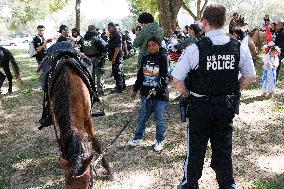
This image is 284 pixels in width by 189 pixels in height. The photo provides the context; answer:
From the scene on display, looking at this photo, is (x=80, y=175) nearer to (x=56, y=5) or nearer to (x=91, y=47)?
(x=91, y=47)

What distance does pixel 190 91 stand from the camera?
3.97m

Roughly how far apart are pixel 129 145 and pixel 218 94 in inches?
138

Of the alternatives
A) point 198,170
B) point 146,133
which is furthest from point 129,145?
point 198,170

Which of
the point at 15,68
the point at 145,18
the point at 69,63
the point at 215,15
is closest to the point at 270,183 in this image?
the point at 215,15

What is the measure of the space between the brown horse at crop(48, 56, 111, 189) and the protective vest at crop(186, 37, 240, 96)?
1325 millimetres

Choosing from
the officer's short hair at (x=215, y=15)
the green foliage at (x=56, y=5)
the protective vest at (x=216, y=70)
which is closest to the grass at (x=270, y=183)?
the protective vest at (x=216, y=70)

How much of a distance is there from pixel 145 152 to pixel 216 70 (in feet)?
10.8

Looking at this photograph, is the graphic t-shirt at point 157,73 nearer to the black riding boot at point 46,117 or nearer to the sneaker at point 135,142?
the sneaker at point 135,142

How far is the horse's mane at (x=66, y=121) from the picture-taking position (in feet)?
10.2

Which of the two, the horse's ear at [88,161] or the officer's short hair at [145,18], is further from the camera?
the officer's short hair at [145,18]

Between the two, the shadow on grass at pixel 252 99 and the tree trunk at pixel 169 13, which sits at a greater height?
the tree trunk at pixel 169 13

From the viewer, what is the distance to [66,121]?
13.0ft

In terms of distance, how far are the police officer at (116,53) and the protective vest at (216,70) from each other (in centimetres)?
745

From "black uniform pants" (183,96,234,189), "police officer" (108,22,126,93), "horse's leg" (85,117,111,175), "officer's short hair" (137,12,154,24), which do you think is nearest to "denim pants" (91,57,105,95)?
"police officer" (108,22,126,93)
